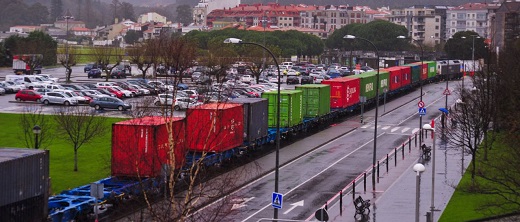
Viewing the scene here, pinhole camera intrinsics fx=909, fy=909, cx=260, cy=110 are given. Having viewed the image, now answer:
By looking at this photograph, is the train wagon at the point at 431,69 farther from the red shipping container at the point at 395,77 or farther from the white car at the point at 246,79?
the white car at the point at 246,79

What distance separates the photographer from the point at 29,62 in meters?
106

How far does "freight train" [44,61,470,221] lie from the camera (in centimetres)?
3042

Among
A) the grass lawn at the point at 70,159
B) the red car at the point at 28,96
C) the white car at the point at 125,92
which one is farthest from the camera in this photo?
the white car at the point at 125,92

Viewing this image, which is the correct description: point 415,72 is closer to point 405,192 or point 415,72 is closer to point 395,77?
point 395,77

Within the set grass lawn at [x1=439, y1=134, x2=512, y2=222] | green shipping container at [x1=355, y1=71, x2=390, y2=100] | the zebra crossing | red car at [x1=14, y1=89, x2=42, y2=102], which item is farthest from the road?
red car at [x1=14, y1=89, x2=42, y2=102]

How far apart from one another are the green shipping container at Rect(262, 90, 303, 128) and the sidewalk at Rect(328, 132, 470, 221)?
793 cm

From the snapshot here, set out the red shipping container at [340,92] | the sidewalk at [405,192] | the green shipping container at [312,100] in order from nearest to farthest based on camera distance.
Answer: the sidewalk at [405,192]
the green shipping container at [312,100]
the red shipping container at [340,92]

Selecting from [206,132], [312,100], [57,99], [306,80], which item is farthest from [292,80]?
[206,132]

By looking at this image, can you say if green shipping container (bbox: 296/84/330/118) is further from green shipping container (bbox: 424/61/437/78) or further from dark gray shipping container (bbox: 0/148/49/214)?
green shipping container (bbox: 424/61/437/78)

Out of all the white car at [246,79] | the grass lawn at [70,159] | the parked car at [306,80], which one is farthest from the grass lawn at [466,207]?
the white car at [246,79]

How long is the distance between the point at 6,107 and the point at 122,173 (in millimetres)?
38150

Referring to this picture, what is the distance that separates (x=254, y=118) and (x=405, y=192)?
1123cm

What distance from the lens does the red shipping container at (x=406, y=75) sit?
93.7m

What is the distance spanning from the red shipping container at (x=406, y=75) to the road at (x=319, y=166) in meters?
17.9
